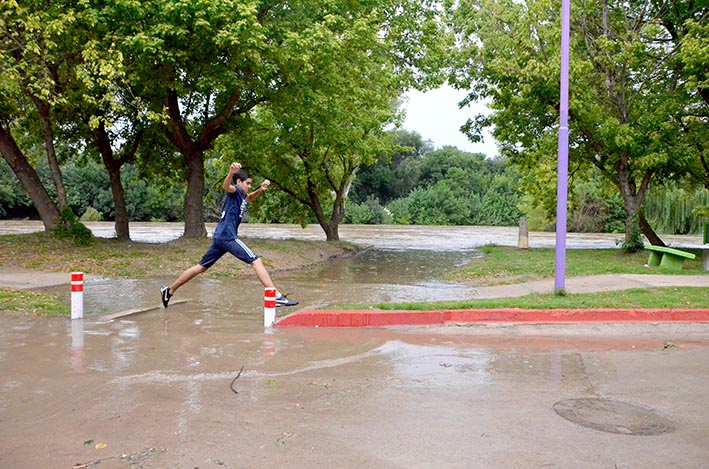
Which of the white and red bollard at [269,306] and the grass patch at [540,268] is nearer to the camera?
the white and red bollard at [269,306]

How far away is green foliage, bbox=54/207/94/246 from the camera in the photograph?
17.1 metres

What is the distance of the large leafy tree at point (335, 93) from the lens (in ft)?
54.2

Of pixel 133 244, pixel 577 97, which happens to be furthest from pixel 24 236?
pixel 577 97

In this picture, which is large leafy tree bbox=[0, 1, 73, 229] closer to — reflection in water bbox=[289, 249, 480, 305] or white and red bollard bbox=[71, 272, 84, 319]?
white and red bollard bbox=[71, 272, 84, 319]

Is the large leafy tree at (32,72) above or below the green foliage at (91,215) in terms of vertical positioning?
above

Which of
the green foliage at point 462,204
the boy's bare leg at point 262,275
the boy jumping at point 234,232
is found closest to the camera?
the boy's bare leg at point 262,275

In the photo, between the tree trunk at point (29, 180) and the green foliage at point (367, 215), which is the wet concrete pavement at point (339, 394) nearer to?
the tree trunk at point (29, 180)

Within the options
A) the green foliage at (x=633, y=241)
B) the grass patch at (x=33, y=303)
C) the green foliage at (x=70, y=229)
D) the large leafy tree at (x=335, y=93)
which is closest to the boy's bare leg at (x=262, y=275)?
the grass patch at (x=33, y=303)

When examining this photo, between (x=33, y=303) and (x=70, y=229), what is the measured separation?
8.80m

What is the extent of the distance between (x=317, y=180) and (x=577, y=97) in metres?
9.99

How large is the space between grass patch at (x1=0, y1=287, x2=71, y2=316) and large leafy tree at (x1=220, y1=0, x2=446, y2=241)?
803 centimetres

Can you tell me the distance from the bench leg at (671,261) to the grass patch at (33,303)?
13241 millimetres

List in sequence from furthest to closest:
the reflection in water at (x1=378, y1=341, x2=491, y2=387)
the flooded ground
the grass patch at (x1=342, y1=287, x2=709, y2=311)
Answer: the flooded ground
the grass patch at (x1=342, y1=287, x2=709, y2=311)
the reflection in water at (x1=378, y1=341, x2=491, y2=387)

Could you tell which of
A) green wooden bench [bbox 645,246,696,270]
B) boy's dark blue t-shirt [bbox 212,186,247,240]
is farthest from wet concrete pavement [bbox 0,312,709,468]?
green wooden bench [bbox 645,246,696,270]
